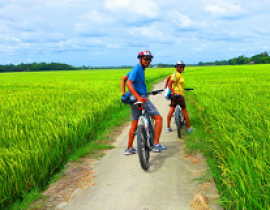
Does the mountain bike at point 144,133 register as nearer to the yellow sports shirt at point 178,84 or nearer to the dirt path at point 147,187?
the dirt path at point 147,187

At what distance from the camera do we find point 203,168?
4.20 meters

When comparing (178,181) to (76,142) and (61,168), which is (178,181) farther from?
(76,142)

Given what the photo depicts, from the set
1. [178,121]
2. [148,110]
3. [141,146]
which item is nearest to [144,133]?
[141,146]

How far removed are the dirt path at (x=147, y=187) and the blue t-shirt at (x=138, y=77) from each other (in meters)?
1.30

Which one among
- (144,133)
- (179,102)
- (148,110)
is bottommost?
(144,133)

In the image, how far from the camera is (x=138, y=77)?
14.5 ft

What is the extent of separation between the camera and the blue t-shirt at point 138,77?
4.28 metres

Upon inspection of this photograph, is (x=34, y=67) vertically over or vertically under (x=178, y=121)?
over

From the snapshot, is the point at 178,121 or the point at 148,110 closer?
the point at 148,110

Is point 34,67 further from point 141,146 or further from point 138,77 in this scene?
point 141,146

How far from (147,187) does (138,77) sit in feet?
5.96

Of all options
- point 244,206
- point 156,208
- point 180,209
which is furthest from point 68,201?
point 244,206

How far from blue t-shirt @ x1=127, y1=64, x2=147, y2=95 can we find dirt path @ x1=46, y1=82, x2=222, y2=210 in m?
1.30

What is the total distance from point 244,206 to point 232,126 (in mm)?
1990
